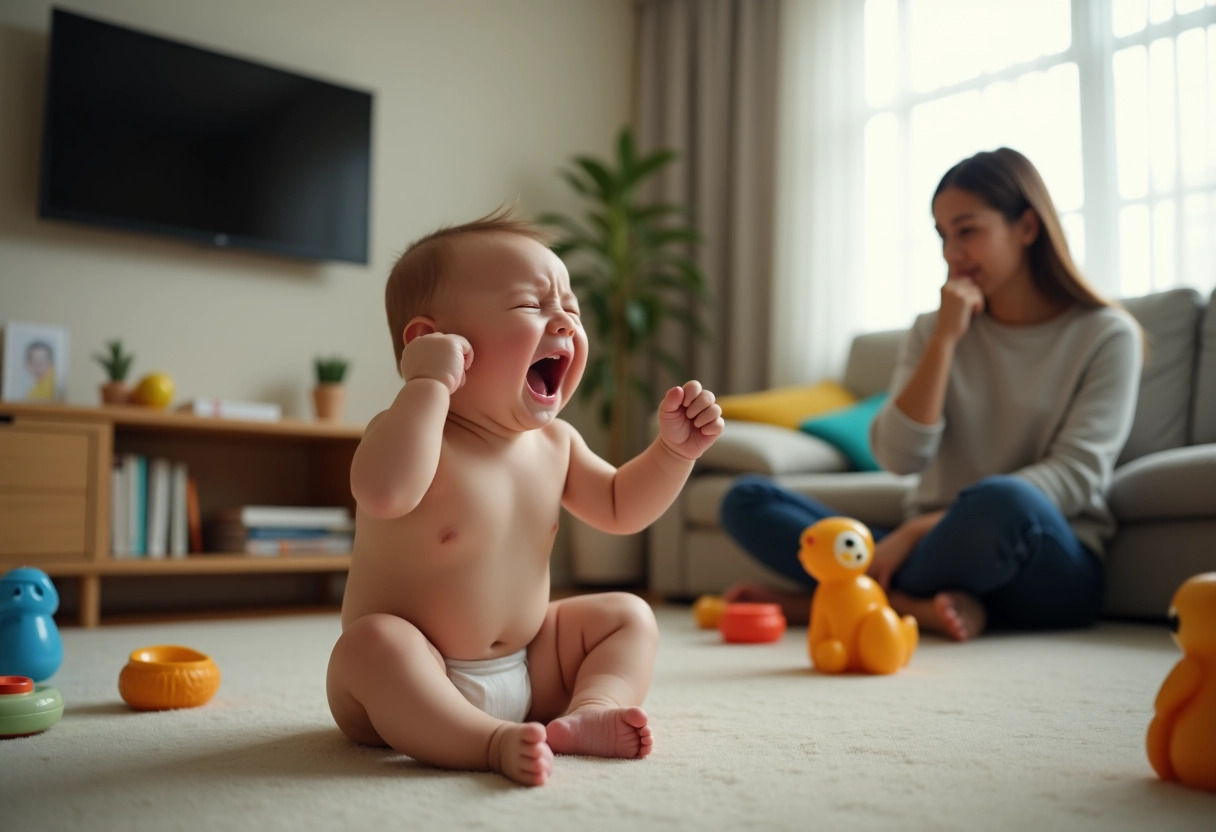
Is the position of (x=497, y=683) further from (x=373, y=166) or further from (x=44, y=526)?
(x=373, y=166)

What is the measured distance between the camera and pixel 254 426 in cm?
279

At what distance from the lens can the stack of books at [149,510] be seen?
106 inches

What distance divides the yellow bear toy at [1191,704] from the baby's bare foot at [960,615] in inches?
40.8

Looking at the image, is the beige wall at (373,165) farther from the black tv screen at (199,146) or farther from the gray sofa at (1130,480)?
the gray sofa at (1130,480)

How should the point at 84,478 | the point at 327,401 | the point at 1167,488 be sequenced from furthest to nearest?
the point at 327,401
the point at 84,478
the point at 1167,488

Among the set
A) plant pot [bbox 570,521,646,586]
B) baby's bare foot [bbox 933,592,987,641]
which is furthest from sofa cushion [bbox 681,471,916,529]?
plant pot [bbox 570,521,646,586]

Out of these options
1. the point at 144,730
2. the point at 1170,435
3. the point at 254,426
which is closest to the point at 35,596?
the point at 144,730

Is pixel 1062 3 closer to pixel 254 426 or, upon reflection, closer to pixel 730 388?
pixel 730 388

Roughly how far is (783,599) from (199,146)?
2.26m

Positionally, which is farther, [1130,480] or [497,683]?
[1130,480]

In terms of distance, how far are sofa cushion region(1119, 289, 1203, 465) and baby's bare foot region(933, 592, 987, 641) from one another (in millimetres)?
921

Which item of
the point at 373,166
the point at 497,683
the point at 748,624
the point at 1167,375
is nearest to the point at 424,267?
the point at 497,683

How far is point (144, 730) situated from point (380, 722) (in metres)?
0.36

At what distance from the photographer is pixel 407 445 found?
36.8 inches
